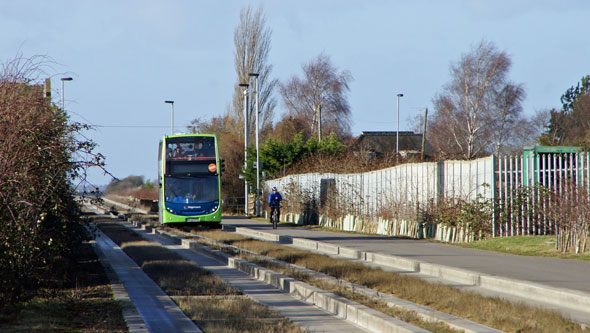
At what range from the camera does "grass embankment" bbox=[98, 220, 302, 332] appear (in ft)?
28.0

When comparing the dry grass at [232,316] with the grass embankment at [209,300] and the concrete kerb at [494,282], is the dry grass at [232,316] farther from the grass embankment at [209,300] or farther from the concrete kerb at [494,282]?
the concrete kerb at [494,282]

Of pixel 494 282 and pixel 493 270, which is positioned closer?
pixel 494 282

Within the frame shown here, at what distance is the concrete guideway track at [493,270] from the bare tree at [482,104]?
41899 mm

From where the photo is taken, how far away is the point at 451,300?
971 cm

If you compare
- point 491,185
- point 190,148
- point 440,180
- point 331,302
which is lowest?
point 331,302

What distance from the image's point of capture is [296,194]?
38.1 m

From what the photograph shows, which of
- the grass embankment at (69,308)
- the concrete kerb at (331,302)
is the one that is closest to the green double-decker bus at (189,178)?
the concrete kerb at (331,302)

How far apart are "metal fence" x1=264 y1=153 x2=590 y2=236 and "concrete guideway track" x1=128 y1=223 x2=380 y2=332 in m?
7.87

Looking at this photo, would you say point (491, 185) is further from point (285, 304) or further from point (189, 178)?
point (189, 178)

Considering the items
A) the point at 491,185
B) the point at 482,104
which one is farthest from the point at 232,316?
the point at 482,104

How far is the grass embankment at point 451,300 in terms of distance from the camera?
792cm

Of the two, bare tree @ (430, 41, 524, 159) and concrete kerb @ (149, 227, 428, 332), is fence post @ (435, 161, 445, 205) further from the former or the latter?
bare tree @ (430, 41, 524, 159)

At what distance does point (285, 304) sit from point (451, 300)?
2.37 metres

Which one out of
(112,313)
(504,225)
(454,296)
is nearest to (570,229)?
(504,225)
